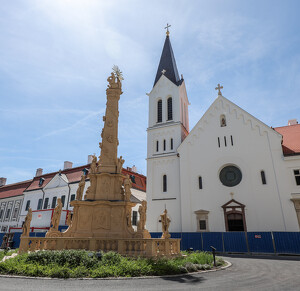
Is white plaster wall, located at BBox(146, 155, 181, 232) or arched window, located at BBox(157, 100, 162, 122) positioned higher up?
arched window, located at BBox(157, 100, 162, 122)

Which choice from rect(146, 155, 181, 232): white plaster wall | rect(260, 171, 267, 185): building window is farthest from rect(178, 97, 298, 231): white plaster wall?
rect(146, 155, 181, 232): white plaster wall

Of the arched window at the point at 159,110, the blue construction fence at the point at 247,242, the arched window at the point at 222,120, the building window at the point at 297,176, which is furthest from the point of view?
the arched window at the point at 159,110

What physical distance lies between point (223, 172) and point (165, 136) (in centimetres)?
869

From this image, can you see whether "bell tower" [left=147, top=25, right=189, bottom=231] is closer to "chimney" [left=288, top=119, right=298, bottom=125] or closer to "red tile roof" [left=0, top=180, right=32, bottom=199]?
"chimney" [left=288, top=119, right=298, bottom=125]

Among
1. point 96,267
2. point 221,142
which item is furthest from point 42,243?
point 221,142

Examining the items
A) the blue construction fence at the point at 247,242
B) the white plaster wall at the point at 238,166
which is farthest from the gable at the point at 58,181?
the blue construction fence at the point at 247,242

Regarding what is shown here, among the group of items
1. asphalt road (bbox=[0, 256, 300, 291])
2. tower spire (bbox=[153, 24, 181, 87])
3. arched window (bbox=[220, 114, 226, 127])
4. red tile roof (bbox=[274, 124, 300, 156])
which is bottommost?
asphalt road (bbox=[0, 256, 300, 291])

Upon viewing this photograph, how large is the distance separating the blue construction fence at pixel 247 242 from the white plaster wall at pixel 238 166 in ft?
10.8

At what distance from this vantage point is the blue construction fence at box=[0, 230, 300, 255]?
16844 mm

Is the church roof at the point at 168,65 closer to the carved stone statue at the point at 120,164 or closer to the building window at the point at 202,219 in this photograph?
the building window at the point at 202,219

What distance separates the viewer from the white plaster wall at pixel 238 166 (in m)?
21.0

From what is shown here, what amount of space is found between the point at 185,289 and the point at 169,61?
112 ft

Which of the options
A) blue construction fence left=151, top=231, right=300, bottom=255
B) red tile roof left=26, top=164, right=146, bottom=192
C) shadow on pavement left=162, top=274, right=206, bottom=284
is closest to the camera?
shadow on pavement left=162, top=274, right=206, bottom=284

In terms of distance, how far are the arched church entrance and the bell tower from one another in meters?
5.17
